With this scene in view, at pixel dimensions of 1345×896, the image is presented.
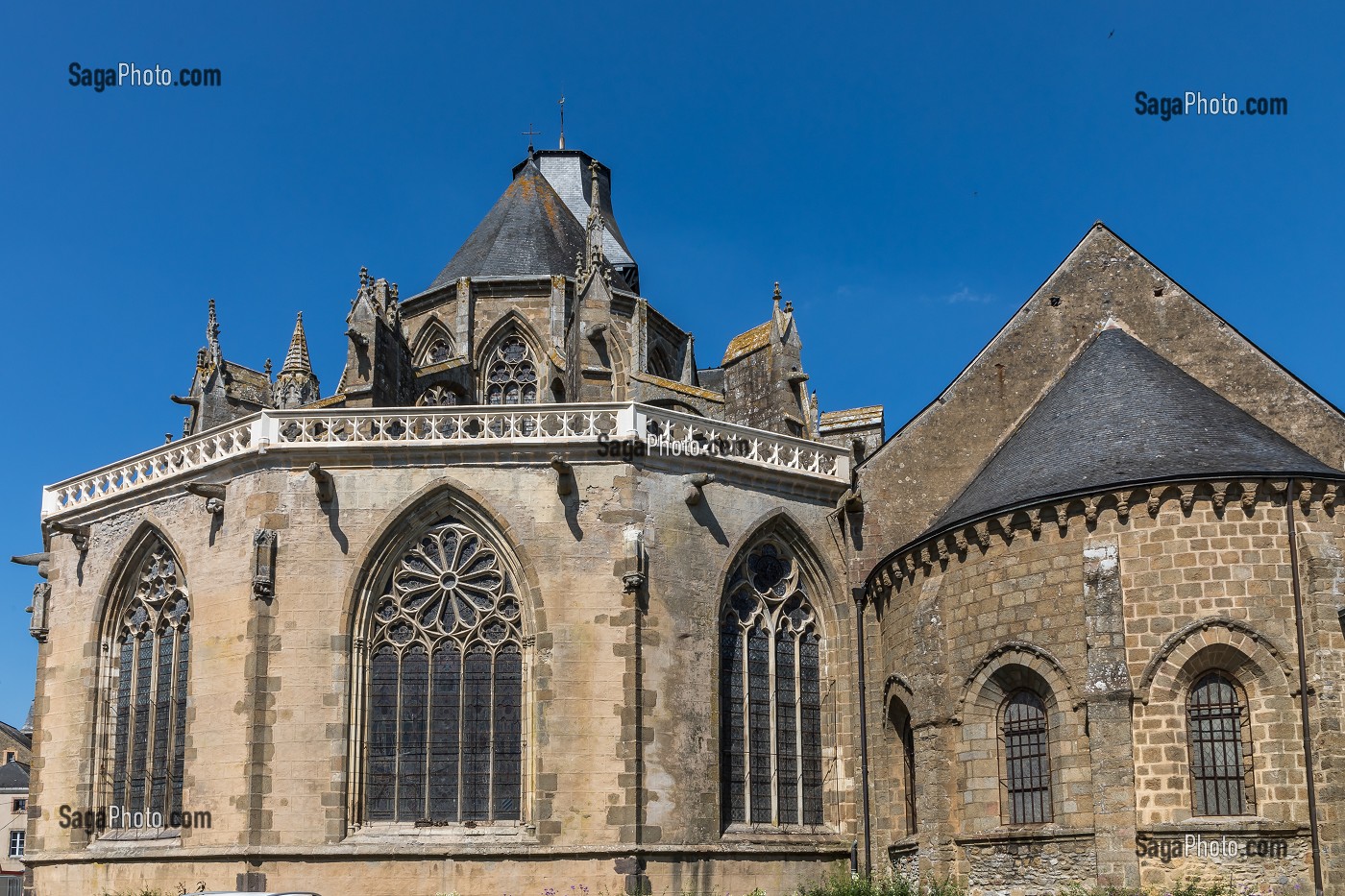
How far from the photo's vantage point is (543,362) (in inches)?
1162

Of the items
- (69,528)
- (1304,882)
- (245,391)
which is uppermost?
(245,391)

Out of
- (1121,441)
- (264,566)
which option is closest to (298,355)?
(264,566)

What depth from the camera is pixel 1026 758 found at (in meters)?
18.1

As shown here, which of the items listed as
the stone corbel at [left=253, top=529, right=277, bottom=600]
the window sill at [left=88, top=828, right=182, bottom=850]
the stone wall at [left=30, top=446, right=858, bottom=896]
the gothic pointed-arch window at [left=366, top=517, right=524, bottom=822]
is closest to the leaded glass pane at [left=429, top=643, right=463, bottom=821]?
the gothic pointed-arch window at [left=366, top=517, right=524, bottom=822]

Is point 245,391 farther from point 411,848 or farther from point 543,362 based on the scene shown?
point 411,848

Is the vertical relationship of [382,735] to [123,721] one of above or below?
below

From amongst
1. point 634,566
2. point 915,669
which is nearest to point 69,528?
point 634,566

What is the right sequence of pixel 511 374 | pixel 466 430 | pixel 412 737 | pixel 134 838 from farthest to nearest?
pixel 511 374
pixel 134 838
pixel 466 430
pixel 412 737

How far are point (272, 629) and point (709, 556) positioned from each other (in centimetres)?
594

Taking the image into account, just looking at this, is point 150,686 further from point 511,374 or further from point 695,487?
point 511,374

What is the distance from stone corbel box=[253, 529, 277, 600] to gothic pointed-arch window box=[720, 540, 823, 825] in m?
6.13

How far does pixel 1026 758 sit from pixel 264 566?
1011cm

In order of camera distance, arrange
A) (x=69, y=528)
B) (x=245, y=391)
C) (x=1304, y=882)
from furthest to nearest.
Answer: (x=245, y=391), (x=69, y=528), (x=1304, y=882)

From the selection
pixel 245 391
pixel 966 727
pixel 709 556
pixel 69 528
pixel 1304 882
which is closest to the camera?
pixel 1304 882
